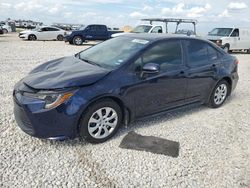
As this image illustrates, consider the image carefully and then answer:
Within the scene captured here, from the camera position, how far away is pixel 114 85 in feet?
12.7

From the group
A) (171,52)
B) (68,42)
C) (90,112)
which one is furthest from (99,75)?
(68,42)

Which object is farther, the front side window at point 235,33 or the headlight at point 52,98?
the front side window at point 235,33

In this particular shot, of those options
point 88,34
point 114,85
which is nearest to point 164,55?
point 114,85

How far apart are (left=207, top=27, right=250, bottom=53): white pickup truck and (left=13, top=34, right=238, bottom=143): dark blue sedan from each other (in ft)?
40.1

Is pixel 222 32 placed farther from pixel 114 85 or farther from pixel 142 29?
pixel 114 85

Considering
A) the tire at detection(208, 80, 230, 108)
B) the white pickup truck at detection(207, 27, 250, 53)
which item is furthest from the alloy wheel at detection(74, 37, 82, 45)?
the tire at detection(208, 80, 230, 108)

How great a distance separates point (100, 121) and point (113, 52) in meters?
1.29

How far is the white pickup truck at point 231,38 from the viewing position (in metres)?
16.8

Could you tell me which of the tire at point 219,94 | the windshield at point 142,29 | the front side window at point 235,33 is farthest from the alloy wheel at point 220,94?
the front side window at point 235,33

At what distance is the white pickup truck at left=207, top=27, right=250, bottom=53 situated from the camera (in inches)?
663

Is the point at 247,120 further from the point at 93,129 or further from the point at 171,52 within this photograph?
the point at 93,129

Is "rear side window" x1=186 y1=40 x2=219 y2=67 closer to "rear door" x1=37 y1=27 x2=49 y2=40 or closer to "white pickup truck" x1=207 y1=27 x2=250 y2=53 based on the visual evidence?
"white pickup truck" x1=207 y1=27 x2=250 y2=53

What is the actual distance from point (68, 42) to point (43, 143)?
63.2 ft

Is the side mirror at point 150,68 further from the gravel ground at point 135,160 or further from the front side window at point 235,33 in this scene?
the front side window at point 235,33
